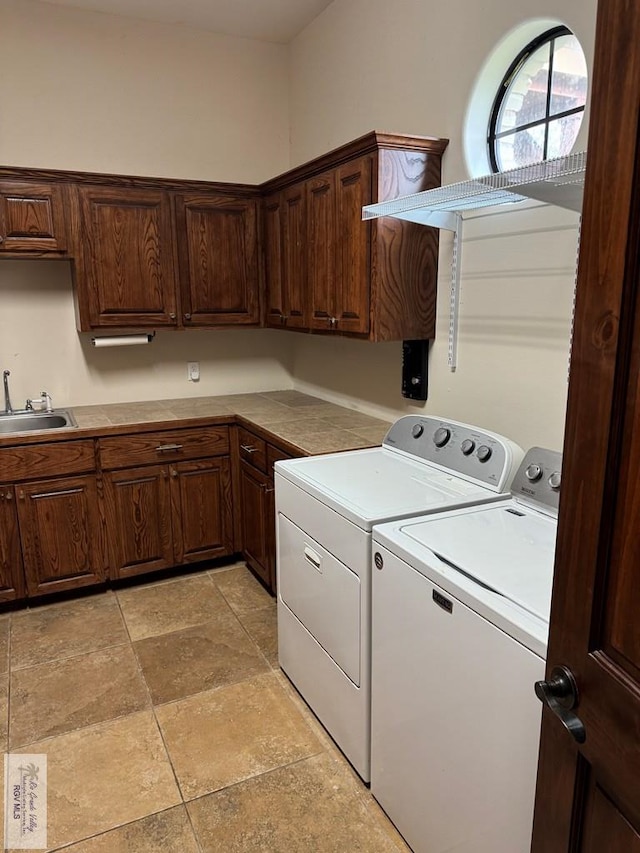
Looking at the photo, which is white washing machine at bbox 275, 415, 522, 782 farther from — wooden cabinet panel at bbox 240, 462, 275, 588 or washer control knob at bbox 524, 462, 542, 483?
wooden cabinet panel at bbox 240, 462, 275, 588

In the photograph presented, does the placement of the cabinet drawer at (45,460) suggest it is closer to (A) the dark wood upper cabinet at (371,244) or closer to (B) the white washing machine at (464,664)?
(A) the dark wood upper cabinet at (371,244)

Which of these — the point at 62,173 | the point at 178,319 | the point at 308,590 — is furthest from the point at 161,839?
the point at 62,173

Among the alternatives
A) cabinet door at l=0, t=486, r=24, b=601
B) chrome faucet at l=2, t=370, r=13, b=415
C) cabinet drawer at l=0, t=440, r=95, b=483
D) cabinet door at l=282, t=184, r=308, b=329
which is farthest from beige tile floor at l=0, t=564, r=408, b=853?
cabinet door at l=282, t=184, r=308, b=329

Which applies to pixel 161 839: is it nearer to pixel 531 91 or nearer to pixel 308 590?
pixel 308 590

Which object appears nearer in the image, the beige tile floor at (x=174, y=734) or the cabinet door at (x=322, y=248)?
the beige tile floor at (x=174, y=734)

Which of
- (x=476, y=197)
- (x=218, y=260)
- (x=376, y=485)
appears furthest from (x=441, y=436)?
(x=218, y=260)

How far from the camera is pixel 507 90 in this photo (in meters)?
2.19

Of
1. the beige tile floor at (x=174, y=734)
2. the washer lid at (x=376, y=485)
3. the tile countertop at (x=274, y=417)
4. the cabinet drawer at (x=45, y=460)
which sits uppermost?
the tile countertop at (x=274, y=417)

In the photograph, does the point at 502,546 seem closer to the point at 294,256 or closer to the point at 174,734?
the point at 174,734

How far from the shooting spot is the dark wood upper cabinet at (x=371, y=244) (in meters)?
2.32

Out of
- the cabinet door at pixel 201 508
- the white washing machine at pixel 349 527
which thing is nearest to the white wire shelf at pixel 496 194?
the white washing machine at pixel 349 527

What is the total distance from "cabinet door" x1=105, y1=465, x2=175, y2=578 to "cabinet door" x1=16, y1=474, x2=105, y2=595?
72mm

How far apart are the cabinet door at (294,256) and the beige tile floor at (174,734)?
147 cm

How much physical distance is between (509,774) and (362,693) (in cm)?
64
